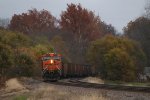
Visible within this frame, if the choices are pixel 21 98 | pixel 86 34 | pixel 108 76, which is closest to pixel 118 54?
pixel 108 76

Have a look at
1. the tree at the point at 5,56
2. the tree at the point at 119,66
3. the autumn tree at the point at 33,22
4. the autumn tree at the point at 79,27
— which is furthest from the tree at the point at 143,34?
the tree at the point at 5,56

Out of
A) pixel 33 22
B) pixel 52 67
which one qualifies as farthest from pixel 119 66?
pixel 33 22

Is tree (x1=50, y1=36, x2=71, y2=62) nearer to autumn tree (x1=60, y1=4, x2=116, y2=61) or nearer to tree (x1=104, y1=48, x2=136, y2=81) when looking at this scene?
autumn tree (x1=60, y1=4, x2=116, y2=61)

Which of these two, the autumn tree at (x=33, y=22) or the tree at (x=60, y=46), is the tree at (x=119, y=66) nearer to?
the tree at (x=60, y=46)

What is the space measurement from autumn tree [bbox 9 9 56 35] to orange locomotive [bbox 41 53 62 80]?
6376cm

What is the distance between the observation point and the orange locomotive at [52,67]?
50.6 m

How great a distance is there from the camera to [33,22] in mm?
121125

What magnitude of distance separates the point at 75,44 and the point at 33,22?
1696 cm

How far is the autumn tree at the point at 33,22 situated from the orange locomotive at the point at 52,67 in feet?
209

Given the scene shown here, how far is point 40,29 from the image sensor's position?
122 metres

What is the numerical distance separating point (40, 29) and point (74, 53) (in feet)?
54.0

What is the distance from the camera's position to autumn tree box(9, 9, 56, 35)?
119m

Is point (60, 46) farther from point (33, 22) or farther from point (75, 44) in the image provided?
point (33, 22)

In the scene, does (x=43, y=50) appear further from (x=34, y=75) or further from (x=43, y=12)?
(x=43, y=12)
